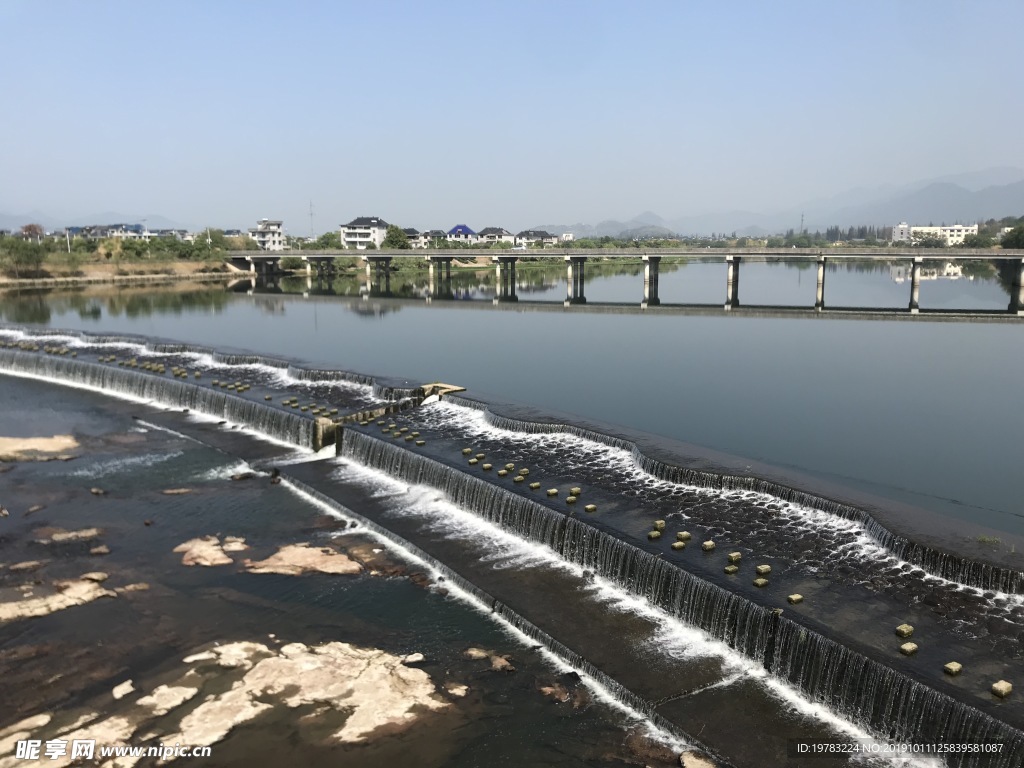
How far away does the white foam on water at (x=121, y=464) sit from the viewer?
1794 cm

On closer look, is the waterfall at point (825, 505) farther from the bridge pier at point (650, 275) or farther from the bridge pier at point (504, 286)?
the bridge pier at point (650, 275)

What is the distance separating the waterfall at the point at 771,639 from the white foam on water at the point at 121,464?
9.10 m

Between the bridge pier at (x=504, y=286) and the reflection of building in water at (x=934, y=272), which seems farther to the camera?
the reflection of building in water at (x=934, y=272)

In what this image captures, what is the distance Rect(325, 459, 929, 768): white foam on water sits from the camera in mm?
9133

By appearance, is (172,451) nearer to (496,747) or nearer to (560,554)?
(560,554)

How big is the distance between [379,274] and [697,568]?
8302 cm

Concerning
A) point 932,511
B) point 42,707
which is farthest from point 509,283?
point 42,707

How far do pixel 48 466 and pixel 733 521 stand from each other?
16.9 metres

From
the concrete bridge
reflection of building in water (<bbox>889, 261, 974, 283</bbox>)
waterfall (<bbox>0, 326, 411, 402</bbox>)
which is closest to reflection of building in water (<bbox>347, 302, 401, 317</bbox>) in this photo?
the concrete bridge

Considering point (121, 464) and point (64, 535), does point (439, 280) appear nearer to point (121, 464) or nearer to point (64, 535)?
point (121, 464)

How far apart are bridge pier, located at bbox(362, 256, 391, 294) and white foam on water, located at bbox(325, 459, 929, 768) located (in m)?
52.1

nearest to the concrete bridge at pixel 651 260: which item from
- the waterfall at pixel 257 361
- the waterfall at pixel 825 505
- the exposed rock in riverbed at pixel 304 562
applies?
the waterfall at pixel 257 361

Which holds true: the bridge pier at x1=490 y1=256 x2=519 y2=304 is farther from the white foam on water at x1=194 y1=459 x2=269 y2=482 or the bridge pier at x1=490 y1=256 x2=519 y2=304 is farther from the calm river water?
the white foam on water at x1=194 y1=459 x2=269 y2=482

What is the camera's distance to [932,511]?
551 inches
